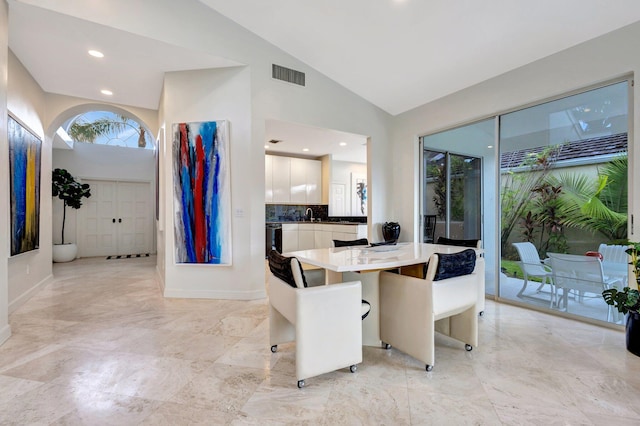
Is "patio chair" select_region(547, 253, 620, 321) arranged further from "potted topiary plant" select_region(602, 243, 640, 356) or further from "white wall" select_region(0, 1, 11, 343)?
"white wall" select_region(0, 1, 11, 343)

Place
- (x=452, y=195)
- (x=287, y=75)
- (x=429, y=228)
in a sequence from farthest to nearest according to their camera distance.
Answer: (x=429, y=228), (x=452, y=195), (x=287, y=75)

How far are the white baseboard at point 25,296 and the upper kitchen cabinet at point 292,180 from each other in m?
4.06

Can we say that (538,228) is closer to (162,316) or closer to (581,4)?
(581,4)

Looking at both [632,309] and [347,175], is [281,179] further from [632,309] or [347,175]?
[632,309]

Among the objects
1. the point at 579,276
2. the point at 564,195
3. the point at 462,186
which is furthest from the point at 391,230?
the point at 579,276

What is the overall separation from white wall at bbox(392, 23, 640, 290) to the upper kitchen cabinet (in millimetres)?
2751

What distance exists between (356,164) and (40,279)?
258 inches

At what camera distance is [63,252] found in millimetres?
6211

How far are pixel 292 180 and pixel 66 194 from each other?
15.9ft

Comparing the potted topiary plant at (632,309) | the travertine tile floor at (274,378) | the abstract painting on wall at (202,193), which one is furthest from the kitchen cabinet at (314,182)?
the potted topiary plant at (632,309)

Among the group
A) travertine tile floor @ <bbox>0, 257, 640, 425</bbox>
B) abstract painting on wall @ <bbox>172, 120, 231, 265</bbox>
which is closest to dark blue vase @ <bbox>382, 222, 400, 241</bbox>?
travertine tile floor @ <bbox>0, 257, 640, 425</bbox>

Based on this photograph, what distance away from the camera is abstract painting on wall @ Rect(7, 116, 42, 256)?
10.1 feet

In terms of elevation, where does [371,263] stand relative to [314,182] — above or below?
below

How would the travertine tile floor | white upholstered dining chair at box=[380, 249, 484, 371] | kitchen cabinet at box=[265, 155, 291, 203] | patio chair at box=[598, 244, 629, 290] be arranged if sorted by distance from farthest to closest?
kitchen cabinet at box=[265, 155, 291, 203] < patio chair at box=[598, 244, 629, 290] < white upholstered dining chair at box=[380, 249, 484, 371] < the travertine tile floor
